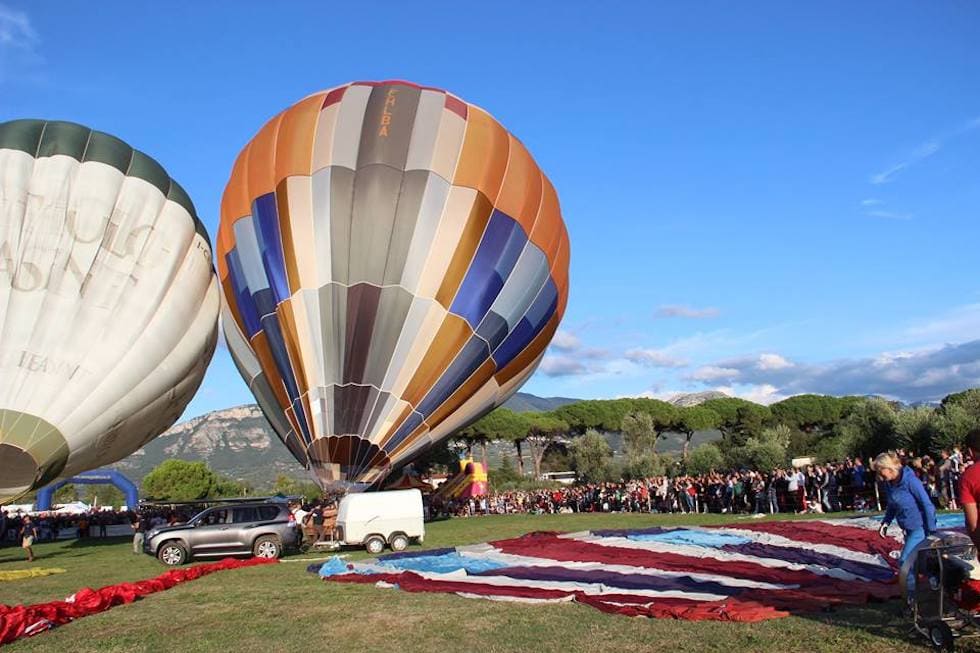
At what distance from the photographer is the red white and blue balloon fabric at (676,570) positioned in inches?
309

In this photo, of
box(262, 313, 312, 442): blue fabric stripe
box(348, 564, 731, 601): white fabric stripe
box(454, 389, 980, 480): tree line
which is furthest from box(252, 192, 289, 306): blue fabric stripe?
box(454, 389, 980, 480): tree line

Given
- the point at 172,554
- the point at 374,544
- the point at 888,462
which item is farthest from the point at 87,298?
the point at 888,462

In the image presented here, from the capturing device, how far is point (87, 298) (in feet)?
62.6

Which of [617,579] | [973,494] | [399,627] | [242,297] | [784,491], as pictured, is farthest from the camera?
[784,491]

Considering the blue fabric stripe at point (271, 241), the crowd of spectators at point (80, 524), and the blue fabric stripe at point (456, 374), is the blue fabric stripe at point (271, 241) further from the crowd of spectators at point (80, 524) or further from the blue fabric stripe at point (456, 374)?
the crowd of spectators at point (80, 524)

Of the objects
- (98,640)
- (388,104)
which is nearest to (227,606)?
(98,640)

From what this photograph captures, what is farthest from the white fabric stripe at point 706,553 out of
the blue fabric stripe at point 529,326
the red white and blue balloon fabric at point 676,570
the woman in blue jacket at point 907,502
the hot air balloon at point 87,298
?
the hot air balloon at point 87,298

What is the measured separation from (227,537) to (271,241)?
6.37m

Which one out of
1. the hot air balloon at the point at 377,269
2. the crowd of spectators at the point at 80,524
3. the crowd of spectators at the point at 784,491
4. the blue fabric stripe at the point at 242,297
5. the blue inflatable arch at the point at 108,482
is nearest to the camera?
the hot air balloon at the point at 377,269

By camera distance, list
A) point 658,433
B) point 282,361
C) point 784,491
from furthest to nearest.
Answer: point 658,433 → point 784,491 → point 282,361

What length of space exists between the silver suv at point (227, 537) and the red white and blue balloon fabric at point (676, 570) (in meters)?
4.17

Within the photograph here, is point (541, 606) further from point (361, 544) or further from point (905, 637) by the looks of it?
point (361, 544)

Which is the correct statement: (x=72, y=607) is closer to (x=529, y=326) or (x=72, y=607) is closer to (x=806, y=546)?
(x=806, y=546)

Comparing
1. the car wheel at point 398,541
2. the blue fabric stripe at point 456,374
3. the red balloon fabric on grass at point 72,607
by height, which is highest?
the blue fabric stripe at point 456,374
